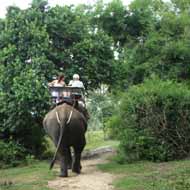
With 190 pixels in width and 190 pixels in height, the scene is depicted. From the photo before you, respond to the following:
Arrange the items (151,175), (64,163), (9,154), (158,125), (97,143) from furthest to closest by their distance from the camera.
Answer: (97,143)
(9,154)
(158,125)
(64,163)
(151,175)

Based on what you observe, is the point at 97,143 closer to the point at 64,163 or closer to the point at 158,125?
the point at 158,125

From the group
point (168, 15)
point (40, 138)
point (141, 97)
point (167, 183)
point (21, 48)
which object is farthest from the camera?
point (168, 15)

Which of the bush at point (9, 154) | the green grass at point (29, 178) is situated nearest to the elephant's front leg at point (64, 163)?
the green grass at point (29, 178)

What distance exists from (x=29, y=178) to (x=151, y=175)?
9.98 feet

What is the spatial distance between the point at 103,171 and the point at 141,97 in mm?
2803

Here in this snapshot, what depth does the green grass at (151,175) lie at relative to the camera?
9266 millimetres

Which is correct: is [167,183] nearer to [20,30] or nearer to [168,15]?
[20,30]

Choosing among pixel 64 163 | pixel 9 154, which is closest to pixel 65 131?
pixel 64 163

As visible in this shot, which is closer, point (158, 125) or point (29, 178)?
point (29, 178)

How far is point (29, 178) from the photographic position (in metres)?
11.9

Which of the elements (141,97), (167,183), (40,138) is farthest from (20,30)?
(167,183)

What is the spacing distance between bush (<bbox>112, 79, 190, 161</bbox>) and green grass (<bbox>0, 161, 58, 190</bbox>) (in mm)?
2713

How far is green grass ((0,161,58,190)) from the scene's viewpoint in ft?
33.7

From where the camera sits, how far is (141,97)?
47.3ft
